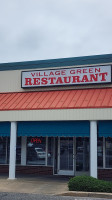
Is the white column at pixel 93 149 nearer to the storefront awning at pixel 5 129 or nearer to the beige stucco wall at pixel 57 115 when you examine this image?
the beige stucco wall at pixel 57 115

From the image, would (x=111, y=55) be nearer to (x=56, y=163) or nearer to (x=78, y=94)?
(x=78, y=94)

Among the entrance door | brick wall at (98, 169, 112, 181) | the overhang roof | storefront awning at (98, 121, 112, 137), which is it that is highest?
the overhang roof

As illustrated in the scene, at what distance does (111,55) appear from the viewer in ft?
57.1

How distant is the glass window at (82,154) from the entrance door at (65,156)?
1.19 ft

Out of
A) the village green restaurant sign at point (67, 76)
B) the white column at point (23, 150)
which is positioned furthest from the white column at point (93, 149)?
the white column at point (23, 150)

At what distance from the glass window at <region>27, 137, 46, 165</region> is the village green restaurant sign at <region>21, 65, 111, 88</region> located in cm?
333

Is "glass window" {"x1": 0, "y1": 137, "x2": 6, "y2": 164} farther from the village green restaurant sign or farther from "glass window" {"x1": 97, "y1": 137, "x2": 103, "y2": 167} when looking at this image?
"glass window" {"x1": 97, "y1": 137, "x2": 103, "y2": 167}

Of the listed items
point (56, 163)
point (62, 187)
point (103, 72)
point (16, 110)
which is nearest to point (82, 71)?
point (103, 72)

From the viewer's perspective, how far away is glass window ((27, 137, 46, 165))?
18.0 metres

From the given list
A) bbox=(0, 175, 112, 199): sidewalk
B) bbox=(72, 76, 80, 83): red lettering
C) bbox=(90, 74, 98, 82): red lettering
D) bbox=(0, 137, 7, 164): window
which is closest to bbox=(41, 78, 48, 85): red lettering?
bbox=(72, 76, 80, 83): red lettering

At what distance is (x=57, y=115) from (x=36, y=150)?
3676 mm

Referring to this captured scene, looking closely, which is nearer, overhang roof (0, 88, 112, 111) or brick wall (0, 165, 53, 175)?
overhang roof (0, 88, 112, 111)

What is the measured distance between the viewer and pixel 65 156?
17.8 metres

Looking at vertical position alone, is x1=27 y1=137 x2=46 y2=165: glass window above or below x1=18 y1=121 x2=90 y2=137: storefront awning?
below
